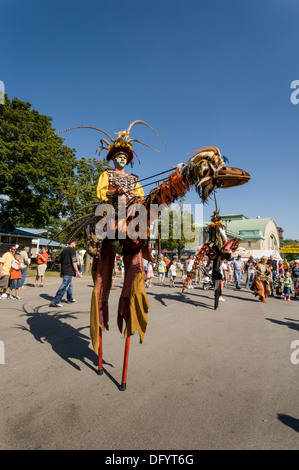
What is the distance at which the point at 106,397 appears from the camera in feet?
9.01

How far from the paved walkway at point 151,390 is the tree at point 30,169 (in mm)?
15756

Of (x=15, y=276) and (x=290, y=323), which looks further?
(x=15, y=276)

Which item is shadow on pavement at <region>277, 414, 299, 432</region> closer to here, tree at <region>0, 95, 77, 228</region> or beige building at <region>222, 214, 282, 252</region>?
tree at <region>0, 95, 77, 228</region>

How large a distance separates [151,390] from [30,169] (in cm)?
1908

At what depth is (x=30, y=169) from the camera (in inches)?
726

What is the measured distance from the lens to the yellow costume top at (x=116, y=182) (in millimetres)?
3338

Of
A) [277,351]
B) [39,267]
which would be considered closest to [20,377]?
[277,351]

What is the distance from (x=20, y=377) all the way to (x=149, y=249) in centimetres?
228

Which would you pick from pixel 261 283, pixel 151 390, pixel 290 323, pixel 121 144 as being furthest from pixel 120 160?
pixel 261 283

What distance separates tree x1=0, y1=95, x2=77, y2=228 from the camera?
Result: 60.5ft

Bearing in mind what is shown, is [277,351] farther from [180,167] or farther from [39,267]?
[39,267]

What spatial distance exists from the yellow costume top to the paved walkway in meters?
2.36

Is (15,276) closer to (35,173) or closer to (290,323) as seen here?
(290,323)
